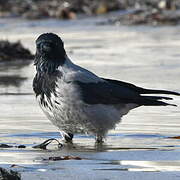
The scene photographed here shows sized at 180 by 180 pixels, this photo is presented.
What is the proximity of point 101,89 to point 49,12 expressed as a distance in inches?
613

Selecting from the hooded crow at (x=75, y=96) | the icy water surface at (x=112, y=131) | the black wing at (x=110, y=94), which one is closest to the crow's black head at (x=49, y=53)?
the hooded crow at (x=75, y=96)

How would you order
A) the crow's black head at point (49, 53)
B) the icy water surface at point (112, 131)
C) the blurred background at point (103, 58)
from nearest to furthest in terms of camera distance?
the icy water surface at point (112, 131) < the blurred background at point (103, 58) < the crow's black head at point (49, 53)

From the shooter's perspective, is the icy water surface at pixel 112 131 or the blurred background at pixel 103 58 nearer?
the icy water surface at pixel 112 131

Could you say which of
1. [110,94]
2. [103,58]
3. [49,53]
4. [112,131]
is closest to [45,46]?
[49,53]

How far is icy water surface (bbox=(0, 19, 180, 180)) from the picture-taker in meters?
5.91

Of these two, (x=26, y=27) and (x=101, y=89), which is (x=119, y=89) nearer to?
(x=101, y=89)

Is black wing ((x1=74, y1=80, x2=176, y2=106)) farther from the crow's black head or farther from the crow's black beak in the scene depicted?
the crow's black beak

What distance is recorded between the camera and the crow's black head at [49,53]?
764 cm

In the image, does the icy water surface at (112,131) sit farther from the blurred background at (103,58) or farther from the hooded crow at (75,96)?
the hooded crow at (75,96)

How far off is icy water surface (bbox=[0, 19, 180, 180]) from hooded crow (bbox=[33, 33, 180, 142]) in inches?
7.3

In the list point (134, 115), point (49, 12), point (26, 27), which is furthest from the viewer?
point (49, 12)

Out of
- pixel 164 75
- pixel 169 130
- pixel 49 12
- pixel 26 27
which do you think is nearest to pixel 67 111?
pixel 169 130

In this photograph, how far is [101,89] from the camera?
7.64 meters

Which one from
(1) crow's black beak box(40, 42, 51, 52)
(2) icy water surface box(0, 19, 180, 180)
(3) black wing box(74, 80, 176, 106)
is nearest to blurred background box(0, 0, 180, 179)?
(2) icy water surface box(0, 19, 180, 180)
